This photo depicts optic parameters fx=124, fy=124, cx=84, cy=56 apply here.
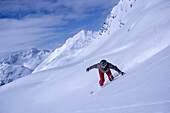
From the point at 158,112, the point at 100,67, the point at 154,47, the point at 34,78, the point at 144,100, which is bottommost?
the point at 158,112

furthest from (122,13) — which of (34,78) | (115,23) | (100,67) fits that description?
(100,67)

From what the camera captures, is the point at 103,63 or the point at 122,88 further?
the point at 103,63

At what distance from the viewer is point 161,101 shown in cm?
201

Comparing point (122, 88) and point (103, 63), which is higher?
point (103, 63)

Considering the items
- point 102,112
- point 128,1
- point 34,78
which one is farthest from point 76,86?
point 128,1

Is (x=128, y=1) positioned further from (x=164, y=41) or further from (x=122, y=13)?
(x=164, y=41)

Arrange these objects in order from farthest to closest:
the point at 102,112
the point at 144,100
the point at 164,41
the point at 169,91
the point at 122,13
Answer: the point at 122,13
the point at 164,41
the point at 102,112
the point at 144,100
the point at 169,91

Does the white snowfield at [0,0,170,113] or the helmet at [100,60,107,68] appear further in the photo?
the helmet at [100,60,107,68]

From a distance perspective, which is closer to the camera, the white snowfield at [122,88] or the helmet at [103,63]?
the white snowfield at [122,88]

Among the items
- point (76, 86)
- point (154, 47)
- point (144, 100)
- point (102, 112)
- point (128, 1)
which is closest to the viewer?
point (144, 100)

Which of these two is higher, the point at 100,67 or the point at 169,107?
the point at 100,67

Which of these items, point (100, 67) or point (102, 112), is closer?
point (102, 112)

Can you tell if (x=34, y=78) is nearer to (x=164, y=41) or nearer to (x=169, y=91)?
(x=164, y=41)

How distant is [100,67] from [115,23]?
10535 cm
